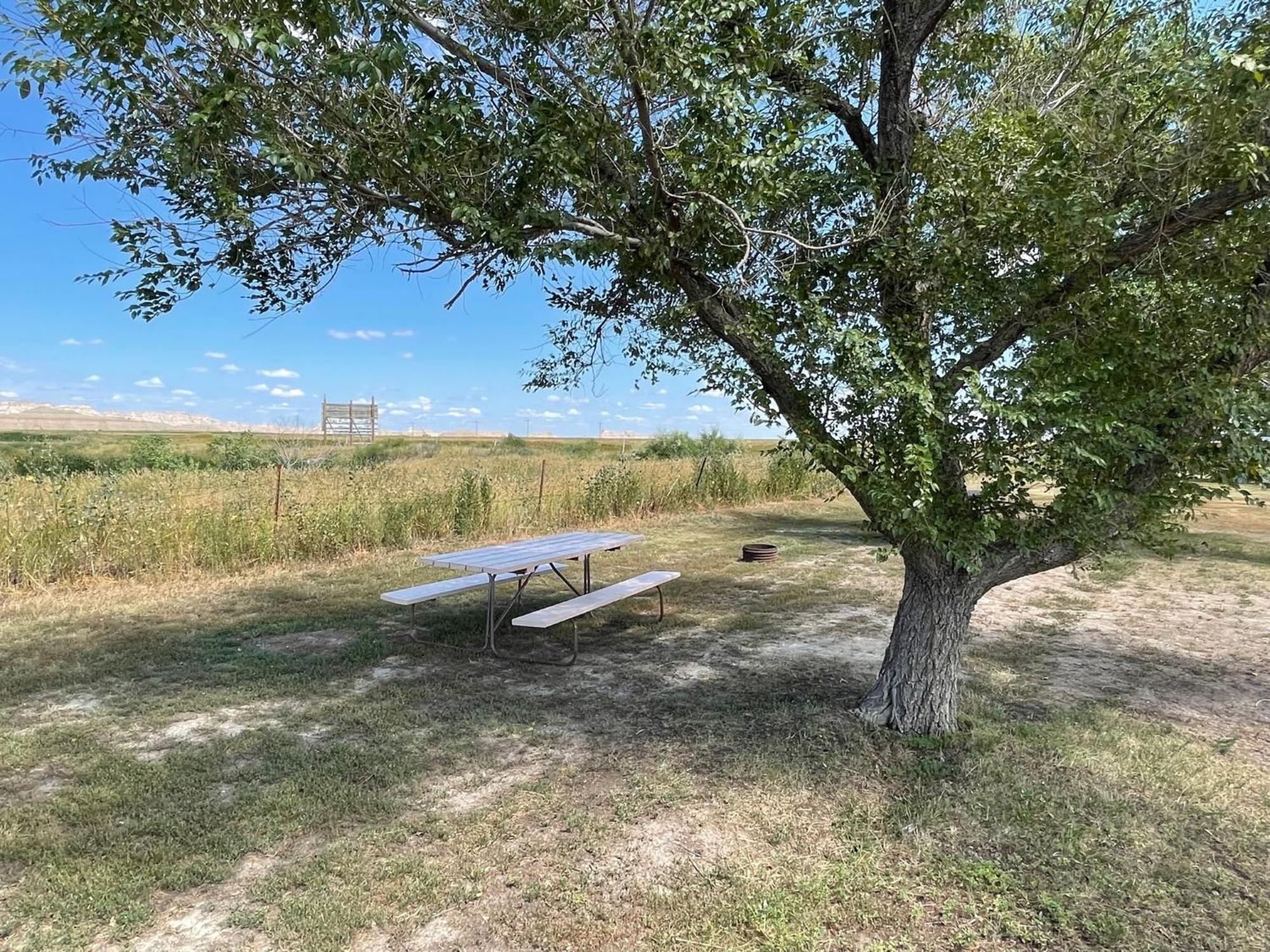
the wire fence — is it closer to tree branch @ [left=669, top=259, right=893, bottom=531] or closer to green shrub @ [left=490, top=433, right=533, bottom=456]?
tree branch @ [left=669, top=259, right=893, bottom=531]

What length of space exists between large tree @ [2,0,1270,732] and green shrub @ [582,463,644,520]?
7.42m

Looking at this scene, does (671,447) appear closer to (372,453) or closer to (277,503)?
(372,453)

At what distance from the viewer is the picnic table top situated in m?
4.68

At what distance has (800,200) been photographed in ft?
11.0

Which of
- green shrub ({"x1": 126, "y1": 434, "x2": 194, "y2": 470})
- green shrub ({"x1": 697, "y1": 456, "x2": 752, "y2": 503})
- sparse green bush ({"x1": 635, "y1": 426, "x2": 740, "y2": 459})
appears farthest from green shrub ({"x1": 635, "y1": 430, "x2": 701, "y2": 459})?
green shrub ({"x1": 126, "y1": 434, "x2": 194, "y2": 470})

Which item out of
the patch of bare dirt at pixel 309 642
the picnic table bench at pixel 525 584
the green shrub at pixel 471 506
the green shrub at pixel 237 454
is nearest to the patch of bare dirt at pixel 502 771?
the picnic table bench at pixel 525 584

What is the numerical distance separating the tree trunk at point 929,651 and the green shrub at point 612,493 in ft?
24.5

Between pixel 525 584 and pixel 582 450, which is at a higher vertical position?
pixel 582 450

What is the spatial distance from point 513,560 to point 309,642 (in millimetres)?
1498

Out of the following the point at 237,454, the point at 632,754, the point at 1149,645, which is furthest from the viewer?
the point at 237,454

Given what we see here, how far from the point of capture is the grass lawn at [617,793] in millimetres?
2109

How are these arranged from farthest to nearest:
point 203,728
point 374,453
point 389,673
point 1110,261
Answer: point 374,453
point 389,673
point 203,728
point 1110,261

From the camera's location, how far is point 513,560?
191 inches

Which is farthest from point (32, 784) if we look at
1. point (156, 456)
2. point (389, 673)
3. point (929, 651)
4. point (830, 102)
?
point (156, 456)
